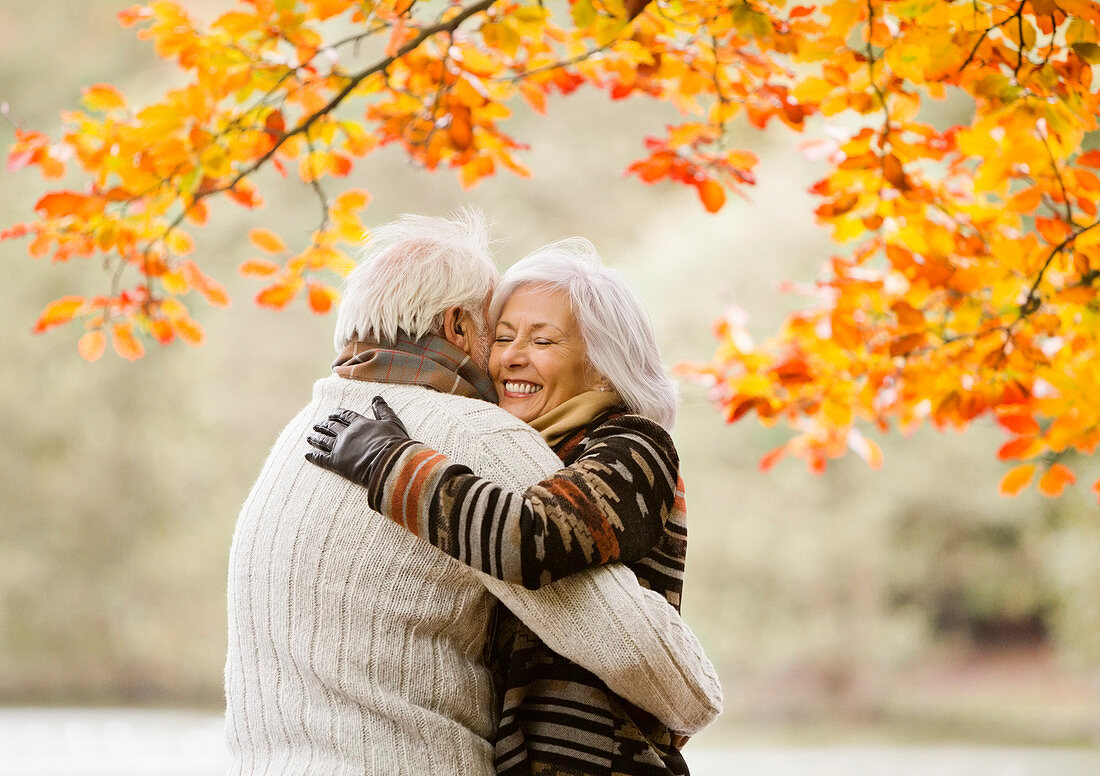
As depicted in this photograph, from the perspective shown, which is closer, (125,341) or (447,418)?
(447,418)

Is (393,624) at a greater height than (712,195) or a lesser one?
lesser

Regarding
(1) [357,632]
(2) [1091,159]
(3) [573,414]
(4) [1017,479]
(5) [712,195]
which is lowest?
(1) [357,632]

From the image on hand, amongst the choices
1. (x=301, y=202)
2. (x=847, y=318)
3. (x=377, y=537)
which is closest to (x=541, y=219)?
A: (x=301, y=202)

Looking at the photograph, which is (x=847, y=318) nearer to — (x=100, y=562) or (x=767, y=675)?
(x=767, y=675)

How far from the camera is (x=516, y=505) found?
4.33 feet

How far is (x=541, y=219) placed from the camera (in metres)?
9.77

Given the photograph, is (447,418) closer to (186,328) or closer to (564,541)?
(564,541)

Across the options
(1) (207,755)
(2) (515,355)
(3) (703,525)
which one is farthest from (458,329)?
(3) (703,525)

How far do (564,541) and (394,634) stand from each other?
0.26m

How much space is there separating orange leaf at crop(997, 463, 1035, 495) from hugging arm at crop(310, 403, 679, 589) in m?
1.32

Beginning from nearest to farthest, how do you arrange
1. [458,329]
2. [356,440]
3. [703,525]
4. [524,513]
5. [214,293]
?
[524,513] < [356,440] < [458,329] < [214,293] < [703,525]

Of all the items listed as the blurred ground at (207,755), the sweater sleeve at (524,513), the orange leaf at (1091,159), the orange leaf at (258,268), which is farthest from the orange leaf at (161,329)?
the blurred ground at (207,755)

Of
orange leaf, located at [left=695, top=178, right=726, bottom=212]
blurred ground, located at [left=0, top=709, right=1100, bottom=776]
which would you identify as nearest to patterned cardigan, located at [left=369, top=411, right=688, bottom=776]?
orange leaf, located at [left=695, top=178, right=726, bottom=212]

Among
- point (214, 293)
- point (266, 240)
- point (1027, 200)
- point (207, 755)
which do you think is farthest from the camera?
point (207, 755)
